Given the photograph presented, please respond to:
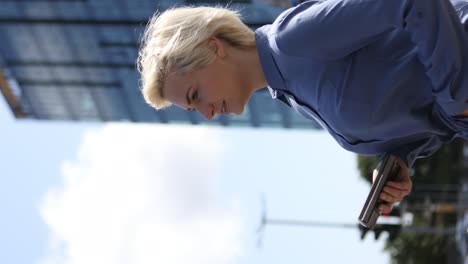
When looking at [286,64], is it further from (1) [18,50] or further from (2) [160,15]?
(1) [18,50]

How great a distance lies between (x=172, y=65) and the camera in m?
3.33

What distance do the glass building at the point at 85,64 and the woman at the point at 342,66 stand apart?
13157mm

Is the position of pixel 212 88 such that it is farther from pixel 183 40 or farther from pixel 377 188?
pixel 377 188

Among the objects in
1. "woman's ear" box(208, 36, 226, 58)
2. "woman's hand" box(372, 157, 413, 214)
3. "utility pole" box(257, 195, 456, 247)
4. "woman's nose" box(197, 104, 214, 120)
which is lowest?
"utility pole" box(257, 195, 456, 247)

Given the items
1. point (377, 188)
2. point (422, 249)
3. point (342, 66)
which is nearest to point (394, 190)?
point (377, 188)

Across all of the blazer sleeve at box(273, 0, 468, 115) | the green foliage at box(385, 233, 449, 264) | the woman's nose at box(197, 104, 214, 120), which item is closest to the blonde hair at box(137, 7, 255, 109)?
the woman's nose at box(197, 104, 214, 120)

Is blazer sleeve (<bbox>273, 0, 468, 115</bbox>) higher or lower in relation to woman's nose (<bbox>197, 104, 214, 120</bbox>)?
higher

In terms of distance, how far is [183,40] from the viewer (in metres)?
3.31

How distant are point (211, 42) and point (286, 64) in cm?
36

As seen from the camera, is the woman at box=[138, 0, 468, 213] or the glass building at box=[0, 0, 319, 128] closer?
the woman at box=[138, 0, 468, 213]

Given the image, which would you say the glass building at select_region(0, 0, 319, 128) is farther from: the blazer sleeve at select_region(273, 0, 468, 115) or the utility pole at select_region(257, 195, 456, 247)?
the blazer sleeve at select_region(273, 0, 468, 115)

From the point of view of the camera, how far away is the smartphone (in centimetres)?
336

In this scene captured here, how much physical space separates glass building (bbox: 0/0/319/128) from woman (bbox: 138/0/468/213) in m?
13.2

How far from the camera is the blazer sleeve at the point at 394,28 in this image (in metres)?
2.91
